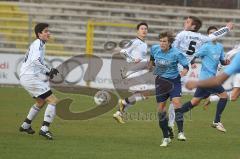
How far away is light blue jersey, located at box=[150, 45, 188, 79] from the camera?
13023mm

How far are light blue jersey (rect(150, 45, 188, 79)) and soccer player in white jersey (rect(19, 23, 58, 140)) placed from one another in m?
2.03

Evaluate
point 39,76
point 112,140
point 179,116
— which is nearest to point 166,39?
point 179,116

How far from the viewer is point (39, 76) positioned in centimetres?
1382

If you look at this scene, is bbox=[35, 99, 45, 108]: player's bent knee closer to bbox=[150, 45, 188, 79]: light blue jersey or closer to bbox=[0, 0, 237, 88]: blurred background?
bbox=[150, 45, 188, 79]: light blue jersey

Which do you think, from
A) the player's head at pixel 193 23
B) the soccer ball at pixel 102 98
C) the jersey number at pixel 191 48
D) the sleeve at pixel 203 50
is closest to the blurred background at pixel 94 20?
the soccer ball at pixel 102 98

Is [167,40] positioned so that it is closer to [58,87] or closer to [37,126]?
[37,126]

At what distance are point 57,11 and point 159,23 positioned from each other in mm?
4999

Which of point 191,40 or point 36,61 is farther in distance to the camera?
point 191,40

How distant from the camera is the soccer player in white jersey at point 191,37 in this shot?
15.0 m

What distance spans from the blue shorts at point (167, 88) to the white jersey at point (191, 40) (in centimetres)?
204

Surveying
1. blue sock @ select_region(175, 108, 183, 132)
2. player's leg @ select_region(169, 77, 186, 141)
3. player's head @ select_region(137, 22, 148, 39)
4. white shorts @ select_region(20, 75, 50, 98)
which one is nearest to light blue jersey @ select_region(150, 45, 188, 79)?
player's leg @ select_region(169, 77, 186, 141)

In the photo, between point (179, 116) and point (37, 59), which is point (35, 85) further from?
point (179, 116)

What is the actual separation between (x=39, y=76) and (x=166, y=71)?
8.70 ft

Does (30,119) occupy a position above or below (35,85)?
below
